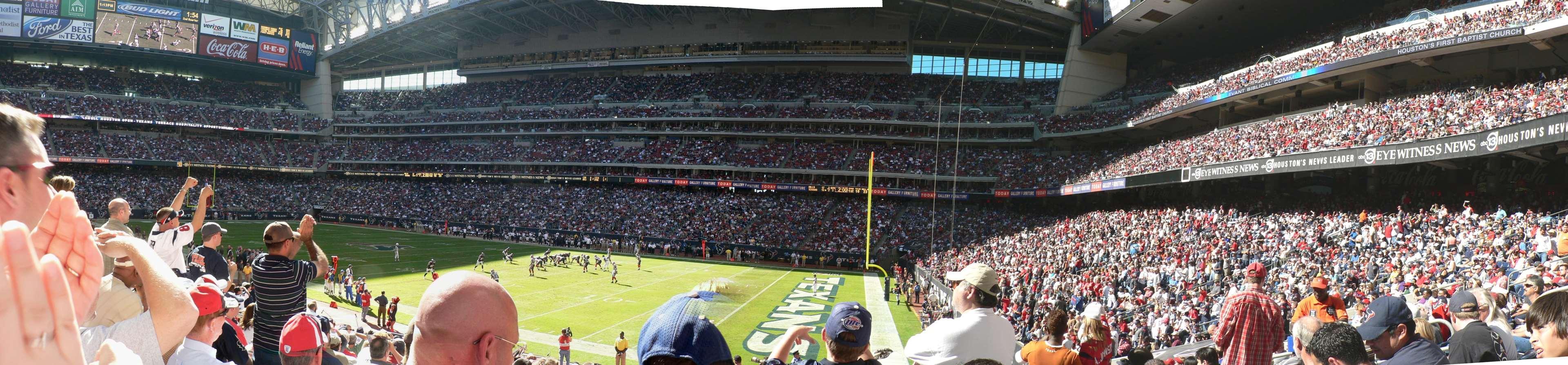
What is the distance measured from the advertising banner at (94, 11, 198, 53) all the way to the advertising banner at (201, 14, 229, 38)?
0.68 meters

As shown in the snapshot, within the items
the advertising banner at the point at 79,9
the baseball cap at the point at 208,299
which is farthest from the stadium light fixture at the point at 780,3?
the advertising banner at the point at 79,9

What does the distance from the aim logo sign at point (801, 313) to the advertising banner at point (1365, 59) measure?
62.3 ft

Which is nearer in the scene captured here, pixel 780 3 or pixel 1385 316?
pixel 780 3

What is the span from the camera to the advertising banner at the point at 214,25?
64.2 meters

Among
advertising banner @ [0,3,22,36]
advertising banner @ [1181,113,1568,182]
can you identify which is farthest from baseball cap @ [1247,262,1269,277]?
advertising banner @ [0,3,22,36]

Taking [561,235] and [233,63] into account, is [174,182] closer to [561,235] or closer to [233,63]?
[233,63]

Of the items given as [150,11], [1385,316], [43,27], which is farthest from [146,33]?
[1385,316]

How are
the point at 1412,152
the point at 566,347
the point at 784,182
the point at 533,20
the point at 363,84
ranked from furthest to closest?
1. the point at 363,84
2. the point at 533,20
3. the point at 784,182
4. the point at 1412,152
5. the point at 566,347

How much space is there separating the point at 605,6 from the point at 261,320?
56.8m

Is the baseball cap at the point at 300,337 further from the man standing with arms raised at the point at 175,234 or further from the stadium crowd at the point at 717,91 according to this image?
the stadium crowd at the point at 717,91

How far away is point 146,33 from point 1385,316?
83.4m

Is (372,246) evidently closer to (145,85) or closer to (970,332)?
(145,85)

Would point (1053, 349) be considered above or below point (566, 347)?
above

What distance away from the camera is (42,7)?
59312 millimetres
